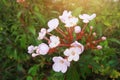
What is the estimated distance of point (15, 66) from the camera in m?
4.05

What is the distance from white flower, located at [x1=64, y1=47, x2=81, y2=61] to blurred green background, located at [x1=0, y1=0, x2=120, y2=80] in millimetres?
449

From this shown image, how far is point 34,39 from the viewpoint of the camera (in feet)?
12.4

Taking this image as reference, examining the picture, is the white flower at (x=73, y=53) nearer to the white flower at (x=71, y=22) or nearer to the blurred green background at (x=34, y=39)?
the white flower at (x=71, y=22)

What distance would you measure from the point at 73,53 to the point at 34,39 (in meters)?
1.12

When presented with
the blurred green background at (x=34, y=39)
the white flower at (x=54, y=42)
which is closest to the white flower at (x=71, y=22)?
the white flower at (x=54, y=42)

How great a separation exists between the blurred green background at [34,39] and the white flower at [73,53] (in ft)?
1.47

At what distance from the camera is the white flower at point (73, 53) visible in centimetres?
268

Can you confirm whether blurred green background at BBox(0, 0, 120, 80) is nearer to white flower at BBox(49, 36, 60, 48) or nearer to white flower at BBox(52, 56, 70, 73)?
white flower at BBox(52, 56, 70, 73)

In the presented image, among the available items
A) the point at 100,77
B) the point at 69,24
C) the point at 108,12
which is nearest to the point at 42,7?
the point at 108,12

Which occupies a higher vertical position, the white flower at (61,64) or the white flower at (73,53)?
the white flower at (73,53)

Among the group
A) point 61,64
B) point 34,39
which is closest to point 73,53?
point 61,64

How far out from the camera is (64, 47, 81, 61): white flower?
2.68 metres

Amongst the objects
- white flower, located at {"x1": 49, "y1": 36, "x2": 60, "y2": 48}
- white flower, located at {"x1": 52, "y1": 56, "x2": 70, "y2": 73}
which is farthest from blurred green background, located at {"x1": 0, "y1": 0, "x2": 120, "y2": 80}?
white flower, located at {"x1": 49, "y1": 36, "x2": 60, "y2": 48}

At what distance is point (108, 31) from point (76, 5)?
0.66m
